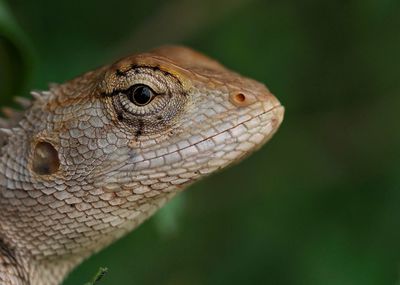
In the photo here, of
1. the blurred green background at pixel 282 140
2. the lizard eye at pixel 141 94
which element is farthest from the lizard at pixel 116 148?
the blurred green background at pixel 282 140

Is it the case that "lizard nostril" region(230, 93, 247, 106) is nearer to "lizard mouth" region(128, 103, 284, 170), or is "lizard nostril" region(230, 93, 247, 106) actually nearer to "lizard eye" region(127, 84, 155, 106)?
"lizard mouth" region(128, 103, 284, 170)

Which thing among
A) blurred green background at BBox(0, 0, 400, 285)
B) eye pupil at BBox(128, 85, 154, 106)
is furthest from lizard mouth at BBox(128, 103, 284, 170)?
blurred green background at BBox(0, 0, 400, 285)

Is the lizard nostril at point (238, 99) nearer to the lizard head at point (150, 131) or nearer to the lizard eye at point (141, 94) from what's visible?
the lizard head at point (150, 131)

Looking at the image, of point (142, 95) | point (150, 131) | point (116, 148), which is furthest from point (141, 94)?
point (116, 148)

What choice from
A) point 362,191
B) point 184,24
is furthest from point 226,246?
point 184,24

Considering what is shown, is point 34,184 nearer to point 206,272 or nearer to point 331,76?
point 206,272

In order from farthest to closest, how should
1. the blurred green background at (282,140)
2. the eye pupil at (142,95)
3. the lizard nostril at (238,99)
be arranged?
the blurred green background at (282,140) → the lizard nostril at (238,99) → the eye pupil at (142,95)

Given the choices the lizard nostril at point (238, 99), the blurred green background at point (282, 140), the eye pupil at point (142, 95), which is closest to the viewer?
the eye pupil at point (142, 95)
